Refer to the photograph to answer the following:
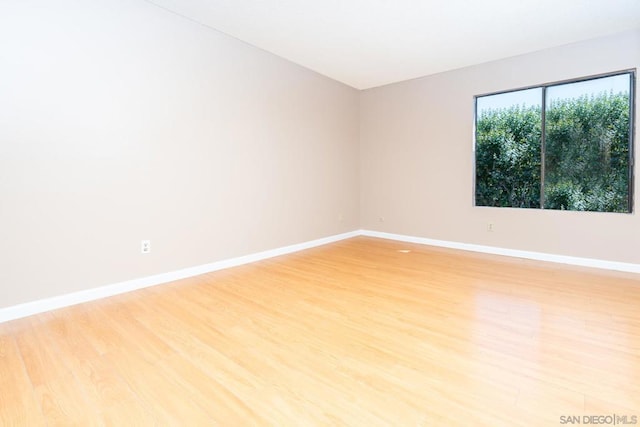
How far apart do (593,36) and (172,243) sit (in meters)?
4.99

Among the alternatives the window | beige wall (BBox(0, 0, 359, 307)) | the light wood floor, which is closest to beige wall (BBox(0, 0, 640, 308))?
beige wall (BBox(0, 0, 359, 307))

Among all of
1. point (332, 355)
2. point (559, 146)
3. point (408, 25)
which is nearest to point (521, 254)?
point (559, 146)

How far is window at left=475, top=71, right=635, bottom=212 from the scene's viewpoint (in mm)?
3641

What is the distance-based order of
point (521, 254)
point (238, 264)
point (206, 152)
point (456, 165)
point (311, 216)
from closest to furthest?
point (206, 152), point (238, 264), point (521, 254), point (456, 165), point (311, 216)

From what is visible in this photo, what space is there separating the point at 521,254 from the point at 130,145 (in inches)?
182

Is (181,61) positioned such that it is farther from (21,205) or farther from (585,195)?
(585,195)

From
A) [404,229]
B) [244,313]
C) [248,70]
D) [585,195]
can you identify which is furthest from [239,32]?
[585,195]

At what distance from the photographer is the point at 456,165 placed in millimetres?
4754

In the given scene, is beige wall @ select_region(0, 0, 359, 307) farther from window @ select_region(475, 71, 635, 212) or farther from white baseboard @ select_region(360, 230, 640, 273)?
window @ select_region(475, 71, 635, 212)

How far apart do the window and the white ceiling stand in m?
0.60

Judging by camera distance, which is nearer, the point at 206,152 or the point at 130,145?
the point at 130,145

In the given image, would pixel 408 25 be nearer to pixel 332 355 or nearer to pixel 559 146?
pixel 559 146

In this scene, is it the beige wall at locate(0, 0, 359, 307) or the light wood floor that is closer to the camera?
the light wood floor

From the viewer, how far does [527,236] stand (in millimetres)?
4238
